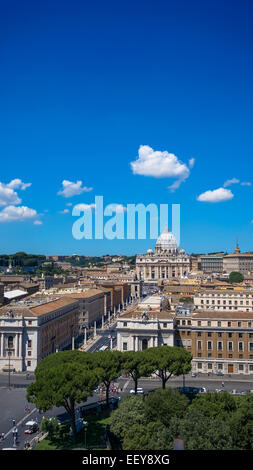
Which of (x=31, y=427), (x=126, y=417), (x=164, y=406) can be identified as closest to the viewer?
(x=126, y=417)

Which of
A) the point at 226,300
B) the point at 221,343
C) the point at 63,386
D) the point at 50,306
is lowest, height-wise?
the point at 221,343

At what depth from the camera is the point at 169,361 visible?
1783 inches

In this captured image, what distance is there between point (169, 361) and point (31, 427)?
48.6 feet

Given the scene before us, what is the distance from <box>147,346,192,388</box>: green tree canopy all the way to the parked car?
12.5 metres

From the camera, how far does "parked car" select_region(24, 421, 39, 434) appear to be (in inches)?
1496

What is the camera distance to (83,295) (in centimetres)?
9594

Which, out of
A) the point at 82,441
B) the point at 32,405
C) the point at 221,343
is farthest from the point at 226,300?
the point at 82,441

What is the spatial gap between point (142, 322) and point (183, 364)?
1325 centimetres

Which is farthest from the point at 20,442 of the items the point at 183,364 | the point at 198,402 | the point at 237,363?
the point at 237,363

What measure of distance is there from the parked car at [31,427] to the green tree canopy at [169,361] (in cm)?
1253

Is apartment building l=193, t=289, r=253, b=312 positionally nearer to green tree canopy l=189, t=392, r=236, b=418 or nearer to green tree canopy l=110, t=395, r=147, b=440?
green tree canopy l=189, t=392, r=236, b=418

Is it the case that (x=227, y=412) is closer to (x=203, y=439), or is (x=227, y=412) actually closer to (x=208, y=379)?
(x=203, y=439)

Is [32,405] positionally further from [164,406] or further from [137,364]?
[164,406]

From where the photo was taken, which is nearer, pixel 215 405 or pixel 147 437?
pixel 147 437
